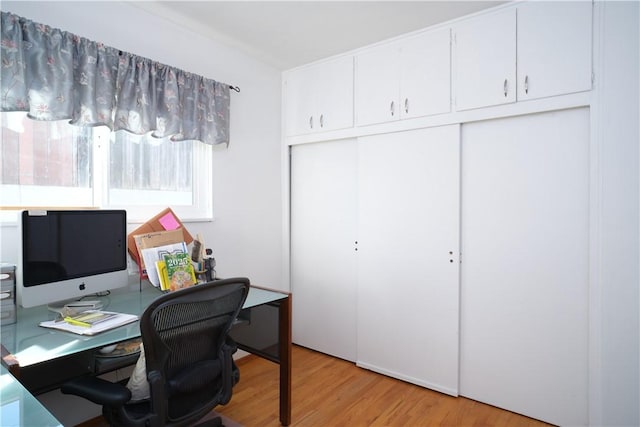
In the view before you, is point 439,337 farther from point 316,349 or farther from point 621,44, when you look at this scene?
point 621,44

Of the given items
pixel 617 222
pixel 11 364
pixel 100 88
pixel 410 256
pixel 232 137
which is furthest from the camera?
pixel 232 137

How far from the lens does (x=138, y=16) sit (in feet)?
7.59

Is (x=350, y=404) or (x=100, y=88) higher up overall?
(x=100, y=88)

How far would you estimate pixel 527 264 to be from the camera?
2.24 metres

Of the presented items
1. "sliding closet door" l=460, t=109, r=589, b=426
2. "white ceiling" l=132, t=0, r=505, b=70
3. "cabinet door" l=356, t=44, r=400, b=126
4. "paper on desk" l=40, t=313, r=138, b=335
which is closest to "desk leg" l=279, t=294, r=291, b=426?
"paper on desk" l=40, t=313, r=138, b=335

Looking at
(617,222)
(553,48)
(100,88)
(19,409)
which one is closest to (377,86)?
(553,48)

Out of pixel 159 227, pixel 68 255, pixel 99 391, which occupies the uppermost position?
pixel 159 227

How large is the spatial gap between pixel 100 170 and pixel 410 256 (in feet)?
7.06

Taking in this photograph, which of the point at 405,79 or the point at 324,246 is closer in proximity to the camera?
the point at 405,79

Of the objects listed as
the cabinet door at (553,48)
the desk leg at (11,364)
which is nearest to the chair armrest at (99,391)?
the desk leg at (11,364)

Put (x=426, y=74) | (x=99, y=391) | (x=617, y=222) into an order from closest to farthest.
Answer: (x=99, y=391), (x=617, y=222), (x=426, y=74)

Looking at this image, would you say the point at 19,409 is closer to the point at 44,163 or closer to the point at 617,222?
the point at 44,163

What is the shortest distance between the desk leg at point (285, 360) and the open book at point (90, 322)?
→ 2.69 feet

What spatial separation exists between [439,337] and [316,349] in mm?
1194
